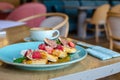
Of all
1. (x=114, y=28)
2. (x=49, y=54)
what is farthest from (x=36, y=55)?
(x=114, y=28)

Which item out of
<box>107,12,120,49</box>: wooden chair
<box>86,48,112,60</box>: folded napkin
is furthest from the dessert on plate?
<box>107,12,120,49</box>: wooden chair

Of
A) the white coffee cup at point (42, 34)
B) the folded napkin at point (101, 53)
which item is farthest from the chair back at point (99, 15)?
the folded napkin at point (101, 53)

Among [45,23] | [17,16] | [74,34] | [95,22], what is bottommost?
[74,34]

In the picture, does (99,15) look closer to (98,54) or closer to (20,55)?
(98,54)

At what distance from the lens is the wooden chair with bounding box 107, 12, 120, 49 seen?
242cm

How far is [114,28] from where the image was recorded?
8.21 ft

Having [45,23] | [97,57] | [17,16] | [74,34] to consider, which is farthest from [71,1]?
[97,57]

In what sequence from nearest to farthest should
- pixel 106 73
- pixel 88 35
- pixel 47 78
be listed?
pixel 47 78
pixel 106 73
pixel 88 35

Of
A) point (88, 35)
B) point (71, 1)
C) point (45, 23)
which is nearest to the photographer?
point (45, 23)

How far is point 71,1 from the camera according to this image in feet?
19.3

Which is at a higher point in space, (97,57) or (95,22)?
(97,57)

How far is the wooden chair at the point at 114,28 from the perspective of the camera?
2424mm

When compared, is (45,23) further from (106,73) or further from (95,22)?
(95,22)

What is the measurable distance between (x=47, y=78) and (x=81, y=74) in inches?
5.0
